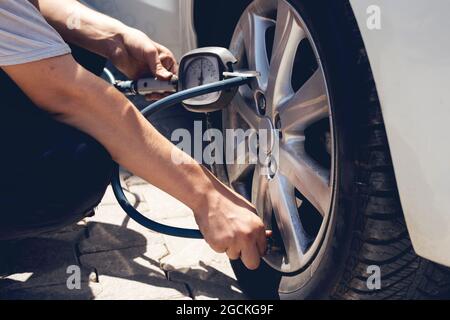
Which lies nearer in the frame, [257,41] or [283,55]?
[283,55]

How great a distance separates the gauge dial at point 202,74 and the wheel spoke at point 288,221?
27 cm

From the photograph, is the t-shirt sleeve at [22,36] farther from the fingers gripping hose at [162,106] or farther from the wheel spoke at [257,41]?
the wheel spoke at [257,41]

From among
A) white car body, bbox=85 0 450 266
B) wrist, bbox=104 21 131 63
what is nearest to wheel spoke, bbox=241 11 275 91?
wrist, bbox=104 21 131 63

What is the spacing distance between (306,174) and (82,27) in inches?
30.9

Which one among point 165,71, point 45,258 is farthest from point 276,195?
point 45,258

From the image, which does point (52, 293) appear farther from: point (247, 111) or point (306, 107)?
point (306, 107)

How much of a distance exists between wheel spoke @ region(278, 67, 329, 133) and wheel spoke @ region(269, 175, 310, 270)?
15 centimetres

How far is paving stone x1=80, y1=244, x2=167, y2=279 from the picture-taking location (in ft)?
5.30

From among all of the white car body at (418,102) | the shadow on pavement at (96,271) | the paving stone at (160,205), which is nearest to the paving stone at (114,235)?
the shadow on pavement at (96,271)

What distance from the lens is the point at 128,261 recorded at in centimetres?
170

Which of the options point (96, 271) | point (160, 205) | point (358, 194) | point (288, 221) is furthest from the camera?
point (160, 205)

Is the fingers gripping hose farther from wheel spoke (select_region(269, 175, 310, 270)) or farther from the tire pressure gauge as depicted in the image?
wheel spoke (select_region(269, 175, 310, 270))

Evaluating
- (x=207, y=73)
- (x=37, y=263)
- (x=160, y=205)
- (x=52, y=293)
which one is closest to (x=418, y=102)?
(x=207, y=73)
